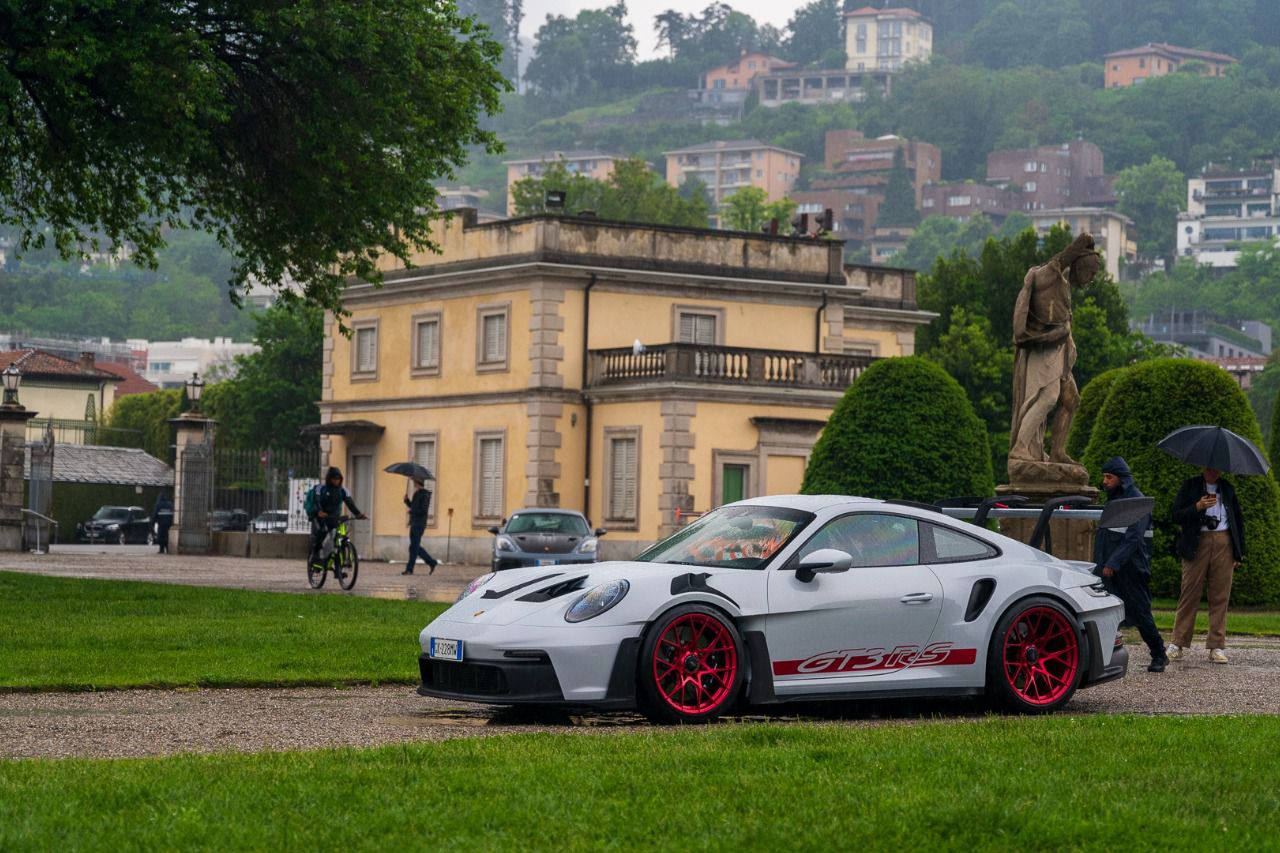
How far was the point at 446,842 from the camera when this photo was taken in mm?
7406

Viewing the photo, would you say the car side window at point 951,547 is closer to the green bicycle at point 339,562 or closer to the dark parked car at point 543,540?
the green bicycle at point 339,562

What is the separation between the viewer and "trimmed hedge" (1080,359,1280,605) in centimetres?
2969

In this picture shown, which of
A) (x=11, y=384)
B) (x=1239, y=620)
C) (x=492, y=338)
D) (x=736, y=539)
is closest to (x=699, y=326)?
(x=492, y=338)

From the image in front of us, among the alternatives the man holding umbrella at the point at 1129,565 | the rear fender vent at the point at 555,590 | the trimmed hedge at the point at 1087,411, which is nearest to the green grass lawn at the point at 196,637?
the rear fender vent at the point at 555,590

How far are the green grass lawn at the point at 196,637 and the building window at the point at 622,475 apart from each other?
23.9 meters

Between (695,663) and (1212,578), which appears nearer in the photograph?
(695,663)

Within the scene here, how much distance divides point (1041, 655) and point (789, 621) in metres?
1.83

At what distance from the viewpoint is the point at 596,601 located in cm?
1188

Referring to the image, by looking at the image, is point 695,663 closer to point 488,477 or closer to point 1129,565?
point 1129,565

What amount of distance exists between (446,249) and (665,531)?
10299 millimetres

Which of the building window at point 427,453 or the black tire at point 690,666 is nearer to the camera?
the black tire at point 690,666

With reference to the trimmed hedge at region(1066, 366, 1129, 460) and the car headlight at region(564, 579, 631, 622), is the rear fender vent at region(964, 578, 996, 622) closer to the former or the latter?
the car headlight at region(564, 579, 631, 622)

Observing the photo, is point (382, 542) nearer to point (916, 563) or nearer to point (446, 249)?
point (446, 249)

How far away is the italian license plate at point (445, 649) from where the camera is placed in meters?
12.0
